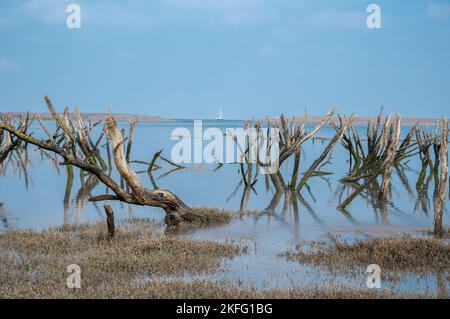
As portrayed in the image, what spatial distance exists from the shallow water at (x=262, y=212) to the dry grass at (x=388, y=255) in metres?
0.35

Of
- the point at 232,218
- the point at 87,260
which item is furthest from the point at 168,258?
the point at 232,218

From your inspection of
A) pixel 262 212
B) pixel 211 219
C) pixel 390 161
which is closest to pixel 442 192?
pixel 390 161

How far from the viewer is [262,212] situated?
14.3 m

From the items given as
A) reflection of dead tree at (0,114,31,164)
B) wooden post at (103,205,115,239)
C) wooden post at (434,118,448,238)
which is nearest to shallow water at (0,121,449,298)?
wooden post at (434,118,448,238)

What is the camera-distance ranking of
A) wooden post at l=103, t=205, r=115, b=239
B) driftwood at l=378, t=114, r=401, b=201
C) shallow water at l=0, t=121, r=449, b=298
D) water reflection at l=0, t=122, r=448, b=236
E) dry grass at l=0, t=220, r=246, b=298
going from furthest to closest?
driftwood at l=378, t=114, r=401, b=201, water reflection at l=0, t=122, r=448, b=236, wooden post at l=103, t=205, r=115, b=239, shallow water at l=0, t=121, r=449, b=298, dry grass at l=0, t=220, r=246, b=298

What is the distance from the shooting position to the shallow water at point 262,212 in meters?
8.23

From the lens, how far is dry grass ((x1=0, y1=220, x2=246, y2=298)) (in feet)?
23.3

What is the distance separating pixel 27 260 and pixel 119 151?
2.95 meters

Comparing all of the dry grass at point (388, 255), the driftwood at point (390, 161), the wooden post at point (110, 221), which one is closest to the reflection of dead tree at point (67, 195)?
the wooden post at point (110, 221)

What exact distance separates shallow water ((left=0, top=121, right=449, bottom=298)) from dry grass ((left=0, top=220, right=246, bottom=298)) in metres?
0.57

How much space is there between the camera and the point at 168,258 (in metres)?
8.47

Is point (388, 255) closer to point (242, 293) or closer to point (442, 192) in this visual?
point (442, 192)

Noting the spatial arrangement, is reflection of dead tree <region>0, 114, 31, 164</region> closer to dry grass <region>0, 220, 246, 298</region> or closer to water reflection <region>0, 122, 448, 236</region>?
water reflection <region>0, 122, 448, 236</region>

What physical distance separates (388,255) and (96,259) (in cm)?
390
